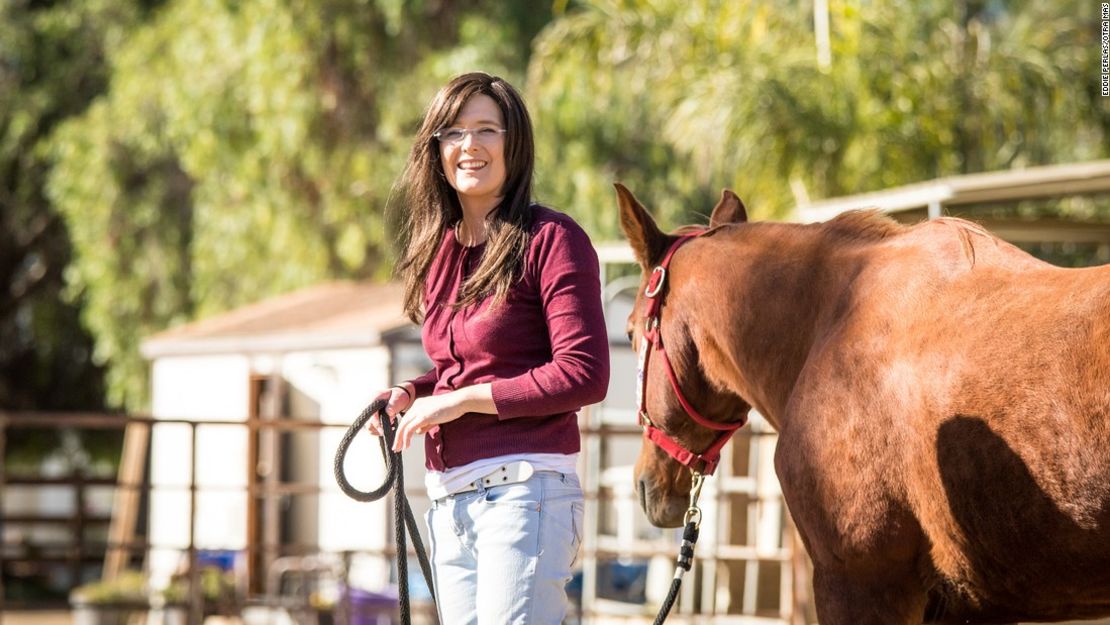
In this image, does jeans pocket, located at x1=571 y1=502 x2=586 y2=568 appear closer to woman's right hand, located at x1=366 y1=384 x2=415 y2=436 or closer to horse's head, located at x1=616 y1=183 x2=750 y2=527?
woman's right hand, located at x1=366 y1=384 x2=415 y2=436

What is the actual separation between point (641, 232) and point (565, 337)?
726mm

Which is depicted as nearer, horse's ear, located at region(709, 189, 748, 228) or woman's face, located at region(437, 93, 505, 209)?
woman's face, located at region(437, 93, 505, 209)

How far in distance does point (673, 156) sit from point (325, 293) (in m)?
3.97

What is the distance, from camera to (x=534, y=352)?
105 inches

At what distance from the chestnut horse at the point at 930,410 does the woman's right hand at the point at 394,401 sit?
0.70 m

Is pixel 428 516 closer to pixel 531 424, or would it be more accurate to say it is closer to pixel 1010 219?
pixel 531 424

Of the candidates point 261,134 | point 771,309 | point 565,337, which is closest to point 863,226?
point 771,309

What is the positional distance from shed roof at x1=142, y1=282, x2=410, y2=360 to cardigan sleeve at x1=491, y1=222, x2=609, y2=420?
8.90 metres

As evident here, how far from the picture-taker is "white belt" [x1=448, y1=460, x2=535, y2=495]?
2568 millimetres

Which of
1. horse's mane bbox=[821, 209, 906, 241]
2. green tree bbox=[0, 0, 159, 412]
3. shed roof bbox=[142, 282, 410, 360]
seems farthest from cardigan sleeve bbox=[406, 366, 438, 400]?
green tree bbox=[0, 0, 159, 412]

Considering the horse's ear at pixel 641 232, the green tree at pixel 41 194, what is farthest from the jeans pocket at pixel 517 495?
the green tree at pixel 41 194

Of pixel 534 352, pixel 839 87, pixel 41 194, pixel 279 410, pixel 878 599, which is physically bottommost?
pixel 279 410

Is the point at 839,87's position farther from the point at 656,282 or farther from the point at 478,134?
the point at 478,134

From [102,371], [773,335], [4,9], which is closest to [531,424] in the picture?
[773,335]
